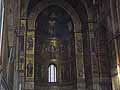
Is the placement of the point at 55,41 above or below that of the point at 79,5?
below

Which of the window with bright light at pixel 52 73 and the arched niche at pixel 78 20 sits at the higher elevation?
the arched niche at pixel 78 20

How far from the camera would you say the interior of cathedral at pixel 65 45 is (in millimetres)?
19953

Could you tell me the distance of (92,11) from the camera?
22.6m

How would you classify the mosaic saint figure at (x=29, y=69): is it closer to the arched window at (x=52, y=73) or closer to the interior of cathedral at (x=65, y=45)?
the interior of cathedral at (x=65, y=45)

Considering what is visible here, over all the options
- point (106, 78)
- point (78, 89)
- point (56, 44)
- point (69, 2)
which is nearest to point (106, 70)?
point (106, 78)

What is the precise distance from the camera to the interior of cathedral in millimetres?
19953

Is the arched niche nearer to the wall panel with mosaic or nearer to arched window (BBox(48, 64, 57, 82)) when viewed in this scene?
the wall panel with mosaic

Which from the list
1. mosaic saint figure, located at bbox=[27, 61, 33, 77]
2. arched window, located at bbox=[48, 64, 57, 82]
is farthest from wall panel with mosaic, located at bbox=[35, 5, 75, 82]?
mosaic saint figure, located at bbox=[27, 61, 33, 77]

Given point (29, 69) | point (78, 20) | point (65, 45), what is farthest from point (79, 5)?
point (29, 69)

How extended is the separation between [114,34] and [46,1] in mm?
11444

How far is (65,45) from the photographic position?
25703 millimetres

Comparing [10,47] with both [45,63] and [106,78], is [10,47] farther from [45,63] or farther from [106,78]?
[45,63]

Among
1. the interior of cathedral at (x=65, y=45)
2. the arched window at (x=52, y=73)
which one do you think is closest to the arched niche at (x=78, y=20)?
the interior of cathedral at (x=65, y=45)

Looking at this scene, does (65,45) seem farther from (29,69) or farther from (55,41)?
(29,69)
